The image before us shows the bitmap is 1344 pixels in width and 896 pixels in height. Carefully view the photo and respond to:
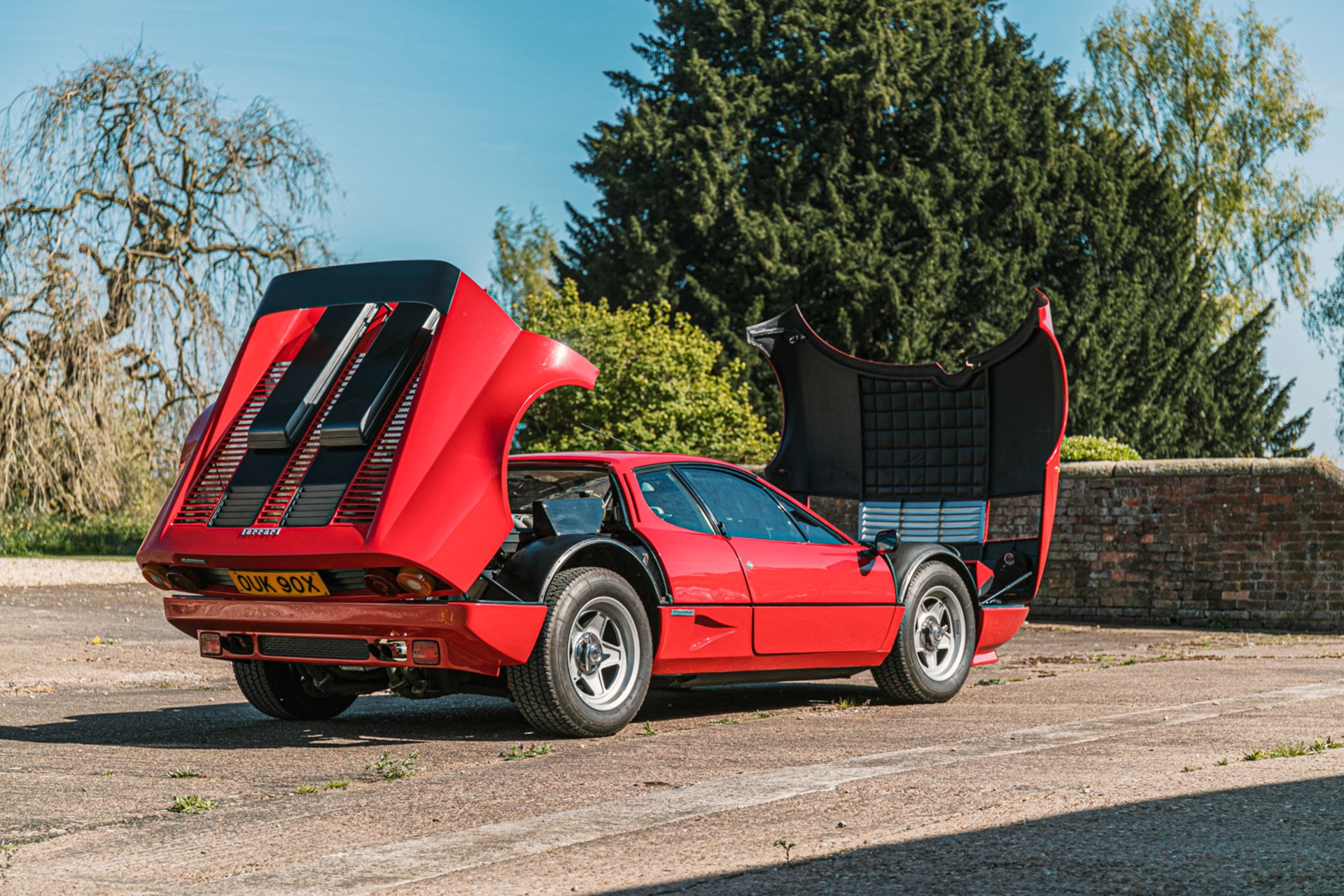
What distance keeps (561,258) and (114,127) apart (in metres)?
15.0

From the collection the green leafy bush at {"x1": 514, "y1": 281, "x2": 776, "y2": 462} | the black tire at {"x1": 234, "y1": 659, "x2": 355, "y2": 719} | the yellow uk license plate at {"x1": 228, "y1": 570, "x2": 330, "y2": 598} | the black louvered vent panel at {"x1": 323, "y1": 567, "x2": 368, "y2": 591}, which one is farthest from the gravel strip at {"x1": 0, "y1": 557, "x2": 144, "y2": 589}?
the black louvered vent panel at {"x1": 323, "y1": 567, "x2": 368, "y2": 591}

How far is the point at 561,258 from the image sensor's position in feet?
119

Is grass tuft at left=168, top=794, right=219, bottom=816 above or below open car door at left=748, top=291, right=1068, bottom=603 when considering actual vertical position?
below

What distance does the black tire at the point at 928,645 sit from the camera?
841cm

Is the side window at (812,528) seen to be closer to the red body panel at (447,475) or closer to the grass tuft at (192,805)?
the red body panel at (447,475)

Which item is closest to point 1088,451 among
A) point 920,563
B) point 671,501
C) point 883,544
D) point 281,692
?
point 920,563

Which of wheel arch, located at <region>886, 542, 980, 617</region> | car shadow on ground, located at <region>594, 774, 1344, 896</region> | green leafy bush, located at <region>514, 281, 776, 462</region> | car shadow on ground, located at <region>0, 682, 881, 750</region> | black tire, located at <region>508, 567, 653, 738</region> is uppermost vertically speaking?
green leafy bush, located at <region>514, 281, 776, 462</region>

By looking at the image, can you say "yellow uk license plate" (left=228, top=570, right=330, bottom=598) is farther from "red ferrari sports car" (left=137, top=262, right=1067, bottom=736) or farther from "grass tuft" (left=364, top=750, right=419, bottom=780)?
"grass tuft" (left=364, top=750, right=419, bottom=780)

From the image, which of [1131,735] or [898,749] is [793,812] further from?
[1131,735]

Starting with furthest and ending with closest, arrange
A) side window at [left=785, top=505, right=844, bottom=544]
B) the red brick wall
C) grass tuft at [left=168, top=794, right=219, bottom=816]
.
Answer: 1. the red brick wall
2. side window at [left=785, top=505, right=844, bottom=544]
3. grass tuft at [left=168, top=794, right=219, bottom=816]

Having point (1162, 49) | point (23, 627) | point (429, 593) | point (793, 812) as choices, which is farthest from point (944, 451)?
point (1162, 49)

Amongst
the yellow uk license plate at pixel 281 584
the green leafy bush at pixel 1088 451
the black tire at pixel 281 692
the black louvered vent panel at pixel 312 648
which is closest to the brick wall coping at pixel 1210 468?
the green leafy bush at pixel 1088 451

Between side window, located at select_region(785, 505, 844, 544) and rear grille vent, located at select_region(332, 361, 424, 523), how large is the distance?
2632mm

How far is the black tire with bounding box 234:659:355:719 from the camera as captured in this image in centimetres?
771
